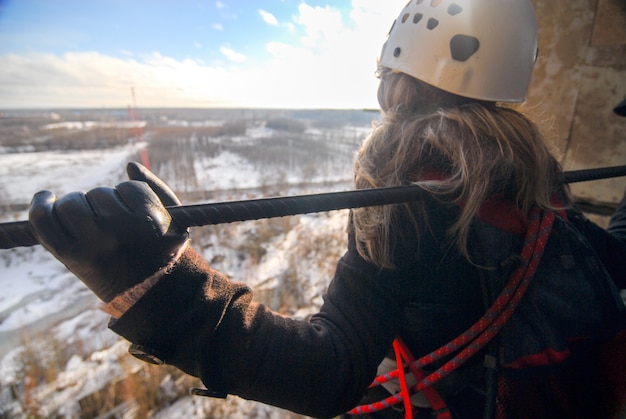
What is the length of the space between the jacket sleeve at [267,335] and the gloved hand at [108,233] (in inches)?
2.3

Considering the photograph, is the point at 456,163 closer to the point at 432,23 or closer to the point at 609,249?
the point at 432,23

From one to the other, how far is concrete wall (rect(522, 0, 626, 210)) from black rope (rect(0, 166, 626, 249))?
1.84 meters

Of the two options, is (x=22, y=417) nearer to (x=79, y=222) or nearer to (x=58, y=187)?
(x=79, y=222)

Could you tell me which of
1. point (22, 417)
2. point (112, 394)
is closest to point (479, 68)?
point (112, 394)

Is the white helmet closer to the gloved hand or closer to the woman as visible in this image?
the woman

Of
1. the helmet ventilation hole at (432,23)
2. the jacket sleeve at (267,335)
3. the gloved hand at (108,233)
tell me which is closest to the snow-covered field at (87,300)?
the jacket sleeve at (267,335)

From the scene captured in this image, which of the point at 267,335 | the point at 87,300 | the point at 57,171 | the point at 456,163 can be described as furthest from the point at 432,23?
the point at 57,171

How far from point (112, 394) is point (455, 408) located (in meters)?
3.50

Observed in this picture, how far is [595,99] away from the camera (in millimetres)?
2135

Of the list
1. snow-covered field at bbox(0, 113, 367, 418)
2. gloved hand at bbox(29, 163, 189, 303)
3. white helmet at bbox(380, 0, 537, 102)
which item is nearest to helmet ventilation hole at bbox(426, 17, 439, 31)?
white helmet at bbox(380, 0, 537, 102)

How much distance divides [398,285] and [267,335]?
1.14 ft

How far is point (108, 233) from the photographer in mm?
583

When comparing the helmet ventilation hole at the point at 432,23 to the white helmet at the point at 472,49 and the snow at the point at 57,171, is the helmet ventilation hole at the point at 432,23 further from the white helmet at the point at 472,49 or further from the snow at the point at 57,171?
the snow at the point at 57,171

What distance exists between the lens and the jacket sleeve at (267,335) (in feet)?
2.15
